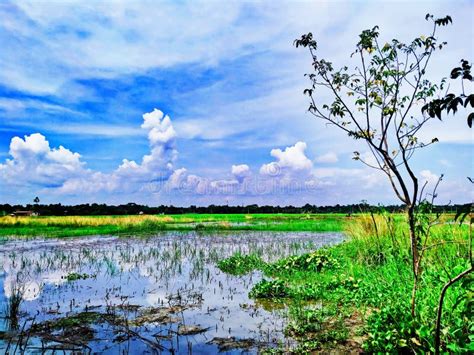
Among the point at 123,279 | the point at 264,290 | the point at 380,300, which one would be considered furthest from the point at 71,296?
the point at 380,300

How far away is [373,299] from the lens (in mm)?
6715

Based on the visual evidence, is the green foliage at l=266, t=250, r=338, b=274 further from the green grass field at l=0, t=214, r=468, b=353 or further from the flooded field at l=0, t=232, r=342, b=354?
the flooded field at l=0, t=232, r=342, b=354

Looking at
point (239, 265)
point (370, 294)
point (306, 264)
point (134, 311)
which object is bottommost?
point (134, 311)

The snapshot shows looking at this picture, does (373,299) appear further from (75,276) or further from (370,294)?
(75,276)

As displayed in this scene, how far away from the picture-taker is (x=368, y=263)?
10.7m

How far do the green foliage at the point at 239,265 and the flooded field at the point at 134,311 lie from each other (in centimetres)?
38

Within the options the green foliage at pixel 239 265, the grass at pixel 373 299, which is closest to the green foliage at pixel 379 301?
the grass at pixel 373 299

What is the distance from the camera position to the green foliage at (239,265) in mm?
11755

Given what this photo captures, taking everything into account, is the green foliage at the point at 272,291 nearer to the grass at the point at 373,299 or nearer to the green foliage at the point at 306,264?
the grass at the point at 373,299

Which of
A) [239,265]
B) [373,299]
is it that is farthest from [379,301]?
[239,265]

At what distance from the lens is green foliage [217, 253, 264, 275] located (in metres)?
11.8

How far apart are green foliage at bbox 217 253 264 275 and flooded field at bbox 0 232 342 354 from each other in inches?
15.0

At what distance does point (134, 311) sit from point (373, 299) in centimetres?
463

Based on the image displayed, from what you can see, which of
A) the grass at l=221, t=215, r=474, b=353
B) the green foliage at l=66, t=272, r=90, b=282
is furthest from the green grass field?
the green foliage at l=66, t=272, r=90, b=282
